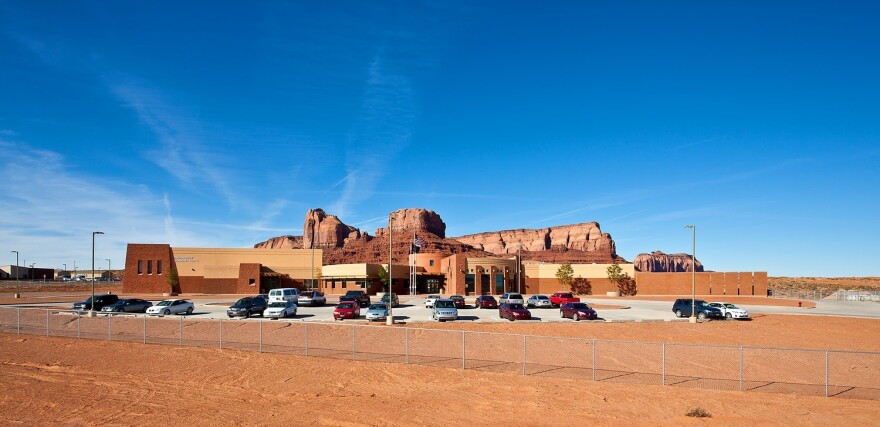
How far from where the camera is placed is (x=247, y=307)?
41.9 metres

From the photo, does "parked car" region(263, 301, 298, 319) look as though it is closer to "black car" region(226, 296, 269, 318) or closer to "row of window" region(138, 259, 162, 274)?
"black car" region(226, 296, 269, 318)

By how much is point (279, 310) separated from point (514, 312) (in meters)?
16.5

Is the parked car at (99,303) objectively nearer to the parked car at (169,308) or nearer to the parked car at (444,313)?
the parked car at (169,308)

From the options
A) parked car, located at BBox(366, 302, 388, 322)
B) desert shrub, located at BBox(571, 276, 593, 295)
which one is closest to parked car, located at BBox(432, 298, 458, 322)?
parked car, located at BBox(366, 302, 388, 322)

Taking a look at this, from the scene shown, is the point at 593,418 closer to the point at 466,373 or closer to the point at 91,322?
the point at 466,373

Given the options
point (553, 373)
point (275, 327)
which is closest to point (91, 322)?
point (275, 327)

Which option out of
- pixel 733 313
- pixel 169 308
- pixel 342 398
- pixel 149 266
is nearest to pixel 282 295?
pixel 169 308

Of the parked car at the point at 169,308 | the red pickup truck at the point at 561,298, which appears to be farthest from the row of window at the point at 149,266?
the red pickup truck at the point at 561,298

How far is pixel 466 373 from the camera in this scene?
21.8 meters

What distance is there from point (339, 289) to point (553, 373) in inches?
2824

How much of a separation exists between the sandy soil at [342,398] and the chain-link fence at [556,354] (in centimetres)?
159

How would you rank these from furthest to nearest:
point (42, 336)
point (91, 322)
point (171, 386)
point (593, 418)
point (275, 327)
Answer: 1. point (91, 322)
2. point (275, 327)
3. point (42, 336)
4. point (171, 386)
5. point (593, 418)

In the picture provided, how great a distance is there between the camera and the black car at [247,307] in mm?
41594

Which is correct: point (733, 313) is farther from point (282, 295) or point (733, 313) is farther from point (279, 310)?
point (282, 295)
